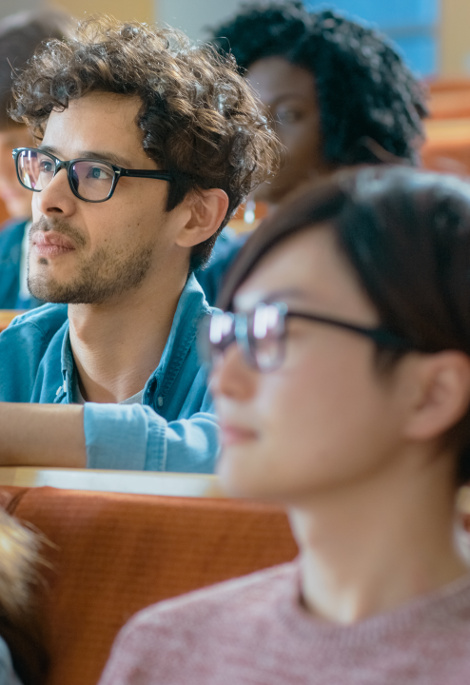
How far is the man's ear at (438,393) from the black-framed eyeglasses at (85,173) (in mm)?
817

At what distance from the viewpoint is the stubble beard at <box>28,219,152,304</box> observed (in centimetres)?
132

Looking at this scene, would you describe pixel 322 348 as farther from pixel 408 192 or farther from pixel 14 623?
pixel 14 623

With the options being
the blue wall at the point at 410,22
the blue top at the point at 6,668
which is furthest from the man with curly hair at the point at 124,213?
the blue wall at the point at 410,22

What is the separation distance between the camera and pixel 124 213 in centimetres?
135

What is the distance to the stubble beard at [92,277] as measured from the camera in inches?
51.8

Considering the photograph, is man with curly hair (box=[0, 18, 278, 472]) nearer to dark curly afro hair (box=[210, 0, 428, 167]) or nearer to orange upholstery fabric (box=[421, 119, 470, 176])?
dark curly afro hair (box=[210, 0, 428, 167])

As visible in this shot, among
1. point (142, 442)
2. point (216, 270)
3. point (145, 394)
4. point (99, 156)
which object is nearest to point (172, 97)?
point (99, 156)

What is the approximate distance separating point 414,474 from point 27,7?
598 cm

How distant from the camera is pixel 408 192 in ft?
1.99

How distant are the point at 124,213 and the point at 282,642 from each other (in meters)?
0.84

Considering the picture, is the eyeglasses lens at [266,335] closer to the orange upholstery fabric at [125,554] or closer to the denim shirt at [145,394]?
the orange upholstery fabric at [125,554]

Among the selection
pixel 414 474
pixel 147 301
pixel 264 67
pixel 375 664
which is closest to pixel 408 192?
pixel 414 474

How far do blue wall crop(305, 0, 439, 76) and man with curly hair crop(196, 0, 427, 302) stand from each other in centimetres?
377

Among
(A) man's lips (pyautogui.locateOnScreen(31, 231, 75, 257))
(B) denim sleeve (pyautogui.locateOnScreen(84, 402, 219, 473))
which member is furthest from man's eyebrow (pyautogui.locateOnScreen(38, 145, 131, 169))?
(B) denim sleeve (pyautogui.locateOnScreen(84, 402, 219, 473))
